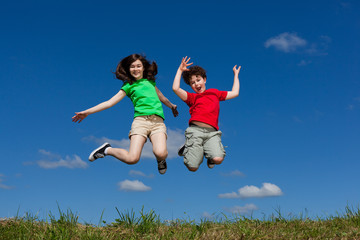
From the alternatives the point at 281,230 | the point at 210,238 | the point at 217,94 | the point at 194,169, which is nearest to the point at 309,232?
the point at 281,230

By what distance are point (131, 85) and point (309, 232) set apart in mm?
4742

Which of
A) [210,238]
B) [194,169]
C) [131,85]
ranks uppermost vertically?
[131,85]

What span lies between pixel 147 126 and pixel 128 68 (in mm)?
1568

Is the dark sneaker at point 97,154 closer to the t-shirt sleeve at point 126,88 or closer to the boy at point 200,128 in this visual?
the t-shirt sleeve at point 126,88

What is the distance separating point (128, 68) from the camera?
8773 millimetres

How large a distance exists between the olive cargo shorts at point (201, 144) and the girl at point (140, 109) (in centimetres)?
59

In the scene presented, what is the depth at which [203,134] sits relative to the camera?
27.5ft

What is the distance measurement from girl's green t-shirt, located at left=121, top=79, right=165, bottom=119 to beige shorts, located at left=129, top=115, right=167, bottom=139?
0.36 ft

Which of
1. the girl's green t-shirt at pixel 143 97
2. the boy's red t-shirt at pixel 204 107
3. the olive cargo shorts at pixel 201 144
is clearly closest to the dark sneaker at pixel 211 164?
the olive cargo shorts at pixel 201 144

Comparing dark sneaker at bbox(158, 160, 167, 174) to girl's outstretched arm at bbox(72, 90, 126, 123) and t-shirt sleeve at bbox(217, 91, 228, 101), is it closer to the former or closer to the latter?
girl's outstretched arm at bbox(72, 90, 126, 123)

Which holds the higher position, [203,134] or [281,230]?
[203,134]

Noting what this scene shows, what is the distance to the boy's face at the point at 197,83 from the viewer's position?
8.79 meters

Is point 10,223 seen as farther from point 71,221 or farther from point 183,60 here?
point 183,60

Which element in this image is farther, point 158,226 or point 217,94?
point 217,94
